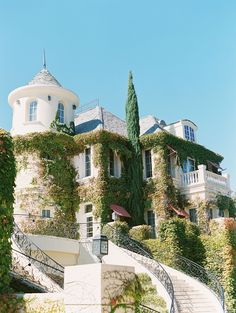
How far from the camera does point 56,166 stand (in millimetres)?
29703

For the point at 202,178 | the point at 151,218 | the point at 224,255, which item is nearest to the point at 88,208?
the point at 151,218

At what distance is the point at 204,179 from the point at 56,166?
10687mm

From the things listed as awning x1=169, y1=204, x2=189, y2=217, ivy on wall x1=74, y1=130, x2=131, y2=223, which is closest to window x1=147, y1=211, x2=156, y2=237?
awning x1=169, y1=204, x2=189, y2=217

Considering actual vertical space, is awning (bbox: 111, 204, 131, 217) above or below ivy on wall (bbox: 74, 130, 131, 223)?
below

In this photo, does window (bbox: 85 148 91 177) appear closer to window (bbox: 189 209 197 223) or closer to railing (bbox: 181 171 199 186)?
railing (bbox: 181 171 199 186)

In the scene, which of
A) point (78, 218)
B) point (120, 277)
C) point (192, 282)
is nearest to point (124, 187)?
point (78, 218)

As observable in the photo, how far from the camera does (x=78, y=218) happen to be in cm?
2952

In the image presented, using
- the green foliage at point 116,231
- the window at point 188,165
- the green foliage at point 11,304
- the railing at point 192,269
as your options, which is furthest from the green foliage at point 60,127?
the green foliage at point 11,304

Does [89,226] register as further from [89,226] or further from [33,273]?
[33,273]

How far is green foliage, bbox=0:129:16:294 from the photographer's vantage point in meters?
13.7

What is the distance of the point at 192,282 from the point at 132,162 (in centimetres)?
1229

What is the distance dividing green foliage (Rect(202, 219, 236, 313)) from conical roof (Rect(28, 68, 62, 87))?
16.6 m

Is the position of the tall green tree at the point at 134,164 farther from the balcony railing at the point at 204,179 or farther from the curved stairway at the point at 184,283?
the curved stairway at the point at 184,283

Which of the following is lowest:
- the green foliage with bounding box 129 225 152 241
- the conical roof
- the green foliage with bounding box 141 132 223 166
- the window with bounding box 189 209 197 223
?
the green foliage with bounding box 129 225 152 241
